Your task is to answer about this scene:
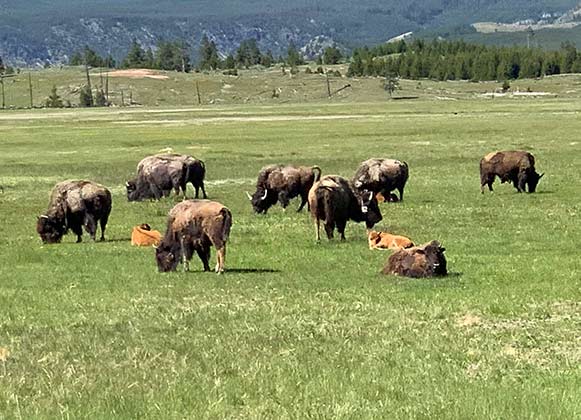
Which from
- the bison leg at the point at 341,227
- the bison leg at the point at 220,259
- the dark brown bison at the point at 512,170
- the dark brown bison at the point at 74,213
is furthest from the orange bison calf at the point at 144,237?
the dark brown bison at the point at 512,170

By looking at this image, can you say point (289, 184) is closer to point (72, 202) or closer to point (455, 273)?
point (72, 202)

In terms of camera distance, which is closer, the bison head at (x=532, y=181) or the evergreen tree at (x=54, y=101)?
the bison head at (x=532, y=181)

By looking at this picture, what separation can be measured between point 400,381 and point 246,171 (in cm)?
3892

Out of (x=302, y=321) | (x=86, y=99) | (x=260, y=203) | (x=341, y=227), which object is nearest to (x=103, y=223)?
(x=341, y=227)

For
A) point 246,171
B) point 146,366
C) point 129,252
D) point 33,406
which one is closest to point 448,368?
point 146,366

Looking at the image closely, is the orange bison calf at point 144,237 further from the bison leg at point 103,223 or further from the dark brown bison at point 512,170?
the dark brown bison at point 512,170

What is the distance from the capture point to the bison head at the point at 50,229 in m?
27.7

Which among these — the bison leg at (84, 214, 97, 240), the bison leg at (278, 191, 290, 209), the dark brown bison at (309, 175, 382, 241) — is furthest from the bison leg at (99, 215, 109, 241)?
the bison leg at (278, 191, 290, 209)

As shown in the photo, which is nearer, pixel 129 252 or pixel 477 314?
pixel 477 314

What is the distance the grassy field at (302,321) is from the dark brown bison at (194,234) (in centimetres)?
60

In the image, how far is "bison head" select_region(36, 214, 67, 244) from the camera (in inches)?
1089

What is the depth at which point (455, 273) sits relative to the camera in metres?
20.5

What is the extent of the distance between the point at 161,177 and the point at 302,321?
2381 cm

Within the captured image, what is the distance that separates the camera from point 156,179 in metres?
38.9
